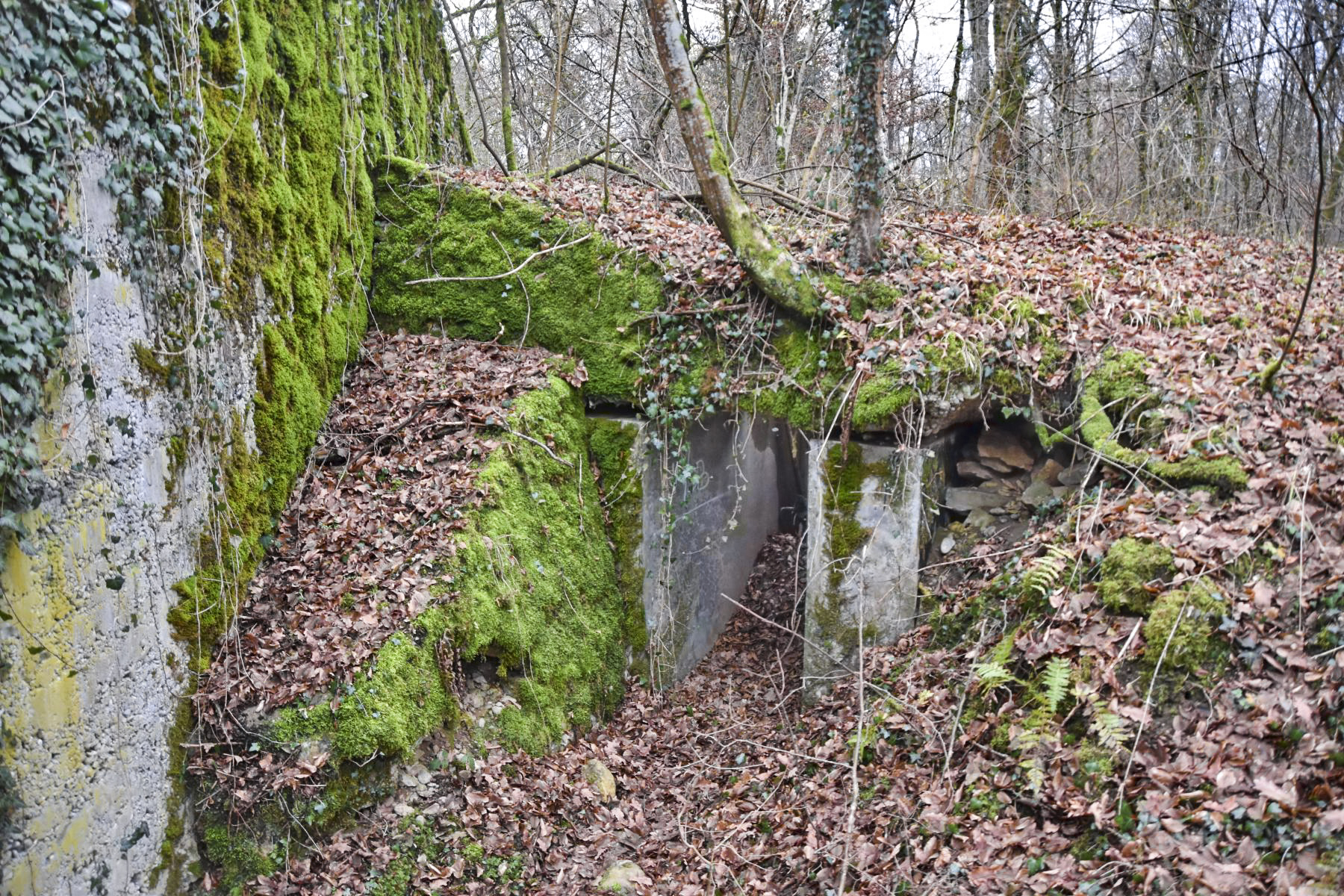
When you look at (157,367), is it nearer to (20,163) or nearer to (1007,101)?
(20,163)

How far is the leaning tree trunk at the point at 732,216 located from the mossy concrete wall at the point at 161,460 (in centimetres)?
267

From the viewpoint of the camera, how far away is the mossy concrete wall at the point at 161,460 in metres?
3.24

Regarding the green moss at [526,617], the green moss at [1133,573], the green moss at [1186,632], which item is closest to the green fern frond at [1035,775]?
the green moss at [1186,632]

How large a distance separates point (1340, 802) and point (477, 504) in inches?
171

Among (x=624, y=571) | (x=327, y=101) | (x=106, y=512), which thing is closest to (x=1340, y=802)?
(x=624, y=571)

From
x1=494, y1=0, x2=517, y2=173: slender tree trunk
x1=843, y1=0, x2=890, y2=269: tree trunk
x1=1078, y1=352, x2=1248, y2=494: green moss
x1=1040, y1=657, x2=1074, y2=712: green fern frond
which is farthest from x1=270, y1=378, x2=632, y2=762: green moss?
x1=494, y1=0, x2=517, y2=173: slender tree trunk

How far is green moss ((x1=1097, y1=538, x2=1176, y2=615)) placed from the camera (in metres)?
3.95

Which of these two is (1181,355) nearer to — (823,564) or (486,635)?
(823,564)

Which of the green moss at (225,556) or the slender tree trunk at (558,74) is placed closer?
the green moss at (225,556)

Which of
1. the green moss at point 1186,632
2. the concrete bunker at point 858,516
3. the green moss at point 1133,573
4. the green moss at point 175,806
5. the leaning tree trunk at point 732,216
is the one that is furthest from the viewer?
the leaning tree trunk at point 732,216

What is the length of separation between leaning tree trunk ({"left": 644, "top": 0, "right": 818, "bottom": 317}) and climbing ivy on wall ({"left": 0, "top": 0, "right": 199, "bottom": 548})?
3363 millimetres

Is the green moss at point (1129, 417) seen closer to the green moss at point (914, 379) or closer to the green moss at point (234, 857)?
the green moss at point (914, 379)

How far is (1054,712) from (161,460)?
4.51 m

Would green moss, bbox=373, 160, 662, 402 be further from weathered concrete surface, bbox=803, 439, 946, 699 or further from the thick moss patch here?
weathered concrete surface, bbox=803, 439, 946, 699
